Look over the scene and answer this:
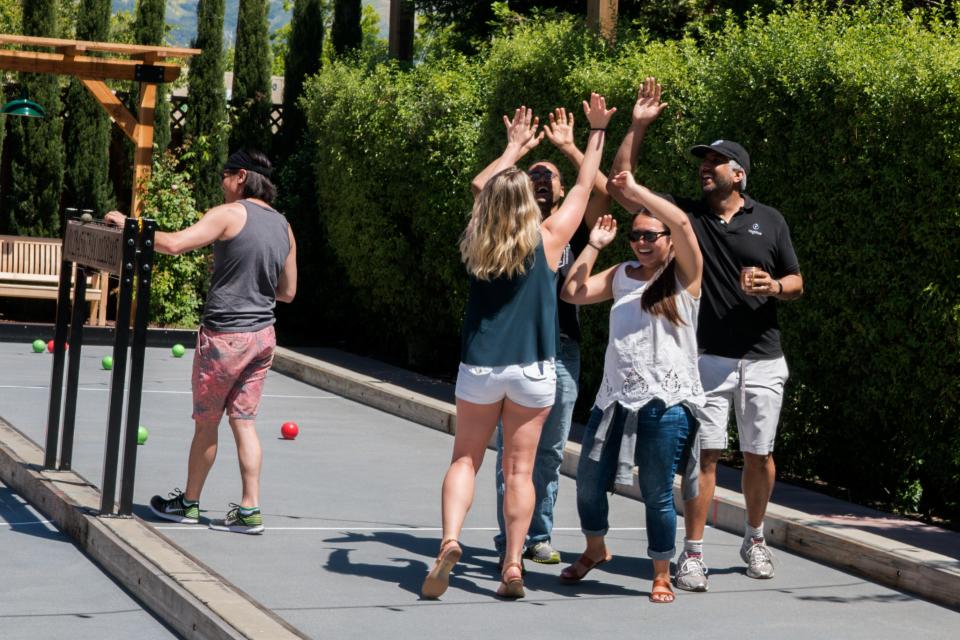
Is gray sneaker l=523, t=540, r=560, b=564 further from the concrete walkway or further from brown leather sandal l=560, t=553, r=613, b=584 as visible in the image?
brown leather sandal l=560, t=553, r=613, b=584

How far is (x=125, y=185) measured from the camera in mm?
19750

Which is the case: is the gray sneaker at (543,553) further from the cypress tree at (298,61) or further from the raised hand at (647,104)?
the cypress tree at (298,61)

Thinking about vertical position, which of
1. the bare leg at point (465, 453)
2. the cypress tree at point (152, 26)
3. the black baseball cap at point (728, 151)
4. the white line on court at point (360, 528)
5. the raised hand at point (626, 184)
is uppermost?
the cypress tree at point (152, 26)

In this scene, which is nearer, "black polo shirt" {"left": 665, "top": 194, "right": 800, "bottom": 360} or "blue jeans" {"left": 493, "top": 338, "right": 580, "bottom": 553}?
"black polo shirt" {"left": 665, "top": 194, "right": 800, "bottom": 360}

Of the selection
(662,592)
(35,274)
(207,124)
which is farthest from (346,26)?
(662,592)

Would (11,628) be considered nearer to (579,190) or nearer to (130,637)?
(130,637)

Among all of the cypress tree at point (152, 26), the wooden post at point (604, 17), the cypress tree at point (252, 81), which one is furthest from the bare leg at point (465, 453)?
the cypress tree at point (152, 26)

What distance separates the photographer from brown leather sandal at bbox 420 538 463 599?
5652 millimetres

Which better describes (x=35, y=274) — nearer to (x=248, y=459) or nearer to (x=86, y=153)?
(x=86, y=153)

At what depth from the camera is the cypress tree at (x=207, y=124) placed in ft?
62.7

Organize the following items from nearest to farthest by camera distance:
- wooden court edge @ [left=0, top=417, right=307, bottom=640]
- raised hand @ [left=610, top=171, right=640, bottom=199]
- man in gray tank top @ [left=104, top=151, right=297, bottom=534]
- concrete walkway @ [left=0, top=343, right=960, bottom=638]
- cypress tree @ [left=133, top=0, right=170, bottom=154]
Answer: wooden court edge @ [left=0, top=417, right=307, bottom=640] → concrete walkway @ [left=0, top=343, right=960, bottom=638] → raised hand @ [left=610, top=171, right=640, bottom=199] → man in gray tank top @ [left=104, top=151, right=297, bottom=534] → cypress tree @ [left=133, top=0, right=170, bottom=154]

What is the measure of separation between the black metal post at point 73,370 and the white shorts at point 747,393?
11.2ft

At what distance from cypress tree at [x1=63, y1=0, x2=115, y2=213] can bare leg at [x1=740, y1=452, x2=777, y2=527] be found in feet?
47.0

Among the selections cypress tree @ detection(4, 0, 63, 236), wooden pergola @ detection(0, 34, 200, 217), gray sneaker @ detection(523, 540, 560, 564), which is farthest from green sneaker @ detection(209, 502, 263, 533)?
cypress tree @ detection(4, 0, 63, 236)
